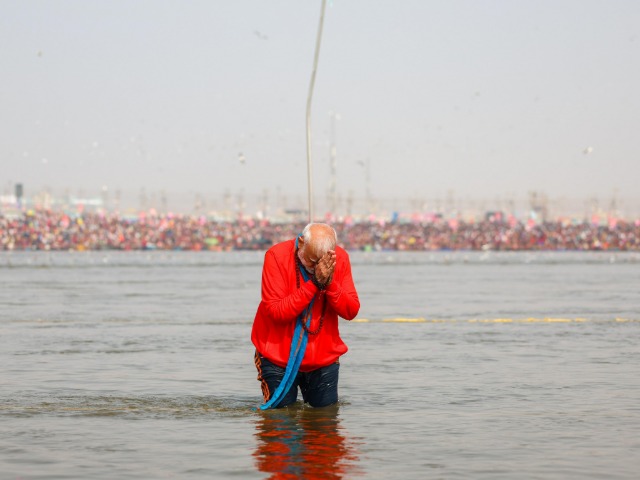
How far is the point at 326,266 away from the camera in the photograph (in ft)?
29.1

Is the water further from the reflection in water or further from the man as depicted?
the man

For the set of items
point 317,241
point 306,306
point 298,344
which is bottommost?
point 298,344

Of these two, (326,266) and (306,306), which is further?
(306,306)

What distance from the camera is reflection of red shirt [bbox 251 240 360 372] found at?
359 inches

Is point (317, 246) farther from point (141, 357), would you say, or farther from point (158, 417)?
point (141, 357)

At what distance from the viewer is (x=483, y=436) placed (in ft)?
31.2

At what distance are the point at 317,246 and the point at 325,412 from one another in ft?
6.85

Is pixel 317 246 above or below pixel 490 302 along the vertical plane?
above

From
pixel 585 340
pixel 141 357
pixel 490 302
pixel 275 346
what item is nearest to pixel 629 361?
pixel 585 340

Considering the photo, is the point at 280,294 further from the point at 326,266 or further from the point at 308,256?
the point at 326,266

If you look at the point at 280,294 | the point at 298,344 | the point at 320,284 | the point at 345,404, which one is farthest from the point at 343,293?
the point at 345,404

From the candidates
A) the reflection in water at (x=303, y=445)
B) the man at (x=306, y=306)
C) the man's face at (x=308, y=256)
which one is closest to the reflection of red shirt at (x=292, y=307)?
the man at (x=306, y=306)

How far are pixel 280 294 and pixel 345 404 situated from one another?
8.09 ft

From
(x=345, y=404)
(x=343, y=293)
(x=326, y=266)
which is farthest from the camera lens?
(x=345, y=404)
